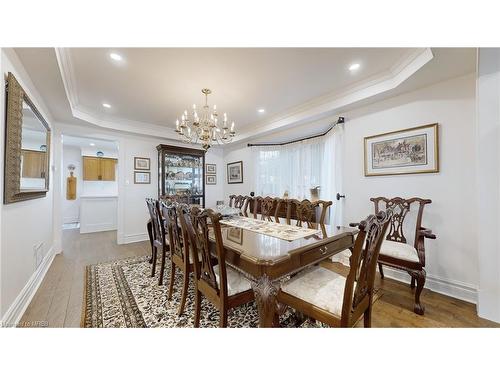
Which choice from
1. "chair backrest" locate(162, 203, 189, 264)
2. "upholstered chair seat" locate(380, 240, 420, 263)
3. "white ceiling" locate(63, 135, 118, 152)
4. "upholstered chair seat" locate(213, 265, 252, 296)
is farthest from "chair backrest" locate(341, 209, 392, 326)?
"white ceiling" locate(63, 135, 118, 152)

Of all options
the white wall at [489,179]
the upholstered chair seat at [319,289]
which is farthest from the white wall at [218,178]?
the white wall at [489,179]

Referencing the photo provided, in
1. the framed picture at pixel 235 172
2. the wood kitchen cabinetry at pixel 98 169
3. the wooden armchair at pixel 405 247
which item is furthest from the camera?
the wood kitchen cabinetry at pixel 98 169

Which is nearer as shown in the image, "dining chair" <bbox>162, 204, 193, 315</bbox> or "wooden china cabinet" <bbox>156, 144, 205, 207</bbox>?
"dining chair" <bbox>162, 204, 193, 315</bbox>

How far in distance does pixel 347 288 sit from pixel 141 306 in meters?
1.75

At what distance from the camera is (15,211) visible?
1.59m

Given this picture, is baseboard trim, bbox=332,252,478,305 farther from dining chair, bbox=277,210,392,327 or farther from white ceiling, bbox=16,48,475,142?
white ceiling, bbox=16,48,475,142

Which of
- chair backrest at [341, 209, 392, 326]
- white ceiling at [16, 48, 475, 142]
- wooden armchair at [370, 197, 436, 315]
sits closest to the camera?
chair backrest at [341, 209, 392, 326]

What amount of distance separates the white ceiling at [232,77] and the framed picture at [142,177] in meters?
1.23

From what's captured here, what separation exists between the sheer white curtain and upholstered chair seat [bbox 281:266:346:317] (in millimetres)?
1677

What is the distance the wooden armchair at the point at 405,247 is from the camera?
1631mm

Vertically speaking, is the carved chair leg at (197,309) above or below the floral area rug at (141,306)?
above

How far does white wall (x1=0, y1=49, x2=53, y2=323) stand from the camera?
54.1 inches

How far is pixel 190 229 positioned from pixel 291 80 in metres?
2.07

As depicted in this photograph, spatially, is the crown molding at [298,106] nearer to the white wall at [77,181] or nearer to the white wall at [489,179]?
the white wall at [489,179]
